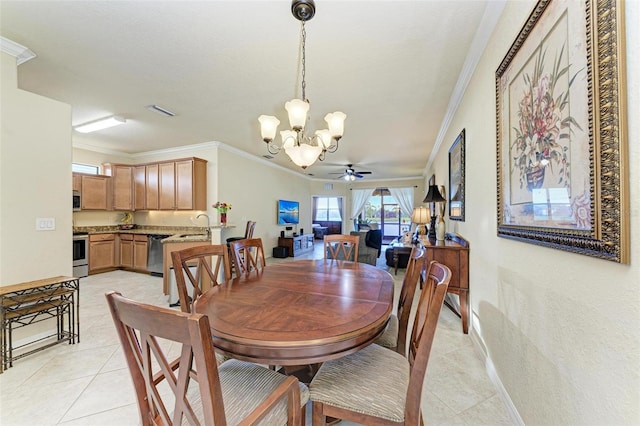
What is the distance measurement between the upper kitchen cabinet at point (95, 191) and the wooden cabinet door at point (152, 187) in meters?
0.83

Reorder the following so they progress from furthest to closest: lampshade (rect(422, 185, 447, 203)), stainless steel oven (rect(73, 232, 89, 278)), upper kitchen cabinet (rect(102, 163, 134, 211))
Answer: upper kitchen cabinet (rect(102, 163, 134, 211))
stainless steel oven (rect(73, 232, 89, 278))
lampshade (rect(422, 185, 447, 203))

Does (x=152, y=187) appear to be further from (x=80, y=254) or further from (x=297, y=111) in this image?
(x=297, y=111)

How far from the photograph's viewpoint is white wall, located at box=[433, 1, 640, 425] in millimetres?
727

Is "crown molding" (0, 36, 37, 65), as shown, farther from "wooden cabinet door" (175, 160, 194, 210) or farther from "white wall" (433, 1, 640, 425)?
"white wall" (433, 1, 640, 425)

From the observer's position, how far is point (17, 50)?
2.10 metres

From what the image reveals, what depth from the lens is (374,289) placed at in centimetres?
154

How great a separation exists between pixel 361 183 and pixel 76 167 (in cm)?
782

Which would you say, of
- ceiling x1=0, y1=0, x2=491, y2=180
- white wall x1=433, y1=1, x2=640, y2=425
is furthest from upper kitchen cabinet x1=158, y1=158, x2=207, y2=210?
white wall x1=433, y1=1, x2=640, y2=425

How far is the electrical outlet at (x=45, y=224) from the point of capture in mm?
2275

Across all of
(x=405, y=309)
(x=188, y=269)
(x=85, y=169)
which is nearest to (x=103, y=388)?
(x=188, y=269)

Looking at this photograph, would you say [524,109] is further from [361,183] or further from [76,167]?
[361,183]

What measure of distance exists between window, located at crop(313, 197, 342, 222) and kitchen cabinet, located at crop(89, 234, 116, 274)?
7557mm

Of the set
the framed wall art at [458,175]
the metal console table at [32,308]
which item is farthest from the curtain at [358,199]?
the metal console table at [32,308]

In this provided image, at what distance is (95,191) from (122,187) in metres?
0.45
